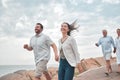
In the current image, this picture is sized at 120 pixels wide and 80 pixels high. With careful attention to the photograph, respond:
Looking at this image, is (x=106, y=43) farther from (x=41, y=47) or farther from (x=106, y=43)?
(x=41, y=47)

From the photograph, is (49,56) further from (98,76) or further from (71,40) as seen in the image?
(98,76)

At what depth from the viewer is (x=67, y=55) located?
10.4 metres

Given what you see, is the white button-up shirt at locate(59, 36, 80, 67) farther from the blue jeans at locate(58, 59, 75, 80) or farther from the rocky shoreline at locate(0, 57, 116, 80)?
the rocky shoreline at locate(0, 57, 116, 80)

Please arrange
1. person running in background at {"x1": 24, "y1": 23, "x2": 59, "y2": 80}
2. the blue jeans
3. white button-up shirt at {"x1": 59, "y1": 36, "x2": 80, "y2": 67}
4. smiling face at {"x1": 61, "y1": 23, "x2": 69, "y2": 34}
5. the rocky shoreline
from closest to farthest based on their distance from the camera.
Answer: the blue jeans, white button-up shirt at {"x1": 59, "y1": 36, "x2": 80, "y2": 67}, smiling face at {"x1": 61, "y1": 23, "x2": 69, "y2": 34}, person running in background at {"x1": 24, "y1": 23, "x2": 59, "y2": 80}, the rocky shoreline

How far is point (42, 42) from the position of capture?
40.0 feet

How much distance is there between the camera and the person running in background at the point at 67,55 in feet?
34.1

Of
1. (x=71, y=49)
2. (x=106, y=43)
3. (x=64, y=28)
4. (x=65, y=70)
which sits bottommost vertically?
(x=65, y=70)

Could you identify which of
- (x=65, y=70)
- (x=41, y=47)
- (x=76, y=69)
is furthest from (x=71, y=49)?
(x=76, y=69)

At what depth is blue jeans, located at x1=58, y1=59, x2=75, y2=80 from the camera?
10352 millimetres

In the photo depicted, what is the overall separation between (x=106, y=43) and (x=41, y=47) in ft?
18.7

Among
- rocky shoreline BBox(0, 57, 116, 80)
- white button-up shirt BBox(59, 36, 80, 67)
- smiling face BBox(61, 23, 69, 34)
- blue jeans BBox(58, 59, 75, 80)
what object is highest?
smiling face BBox(61, 23, 69, 34)

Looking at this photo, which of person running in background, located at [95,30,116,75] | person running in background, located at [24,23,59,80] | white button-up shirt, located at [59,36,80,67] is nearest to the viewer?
white button-up shirt, located at [59,36,80,67]

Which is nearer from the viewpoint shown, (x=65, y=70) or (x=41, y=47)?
(x=65, y=70)

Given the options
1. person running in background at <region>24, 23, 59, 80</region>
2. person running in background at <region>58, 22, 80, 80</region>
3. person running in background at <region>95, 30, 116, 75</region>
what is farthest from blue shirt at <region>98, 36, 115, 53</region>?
person running in background at <region>58, 22, 80, 80</region>
